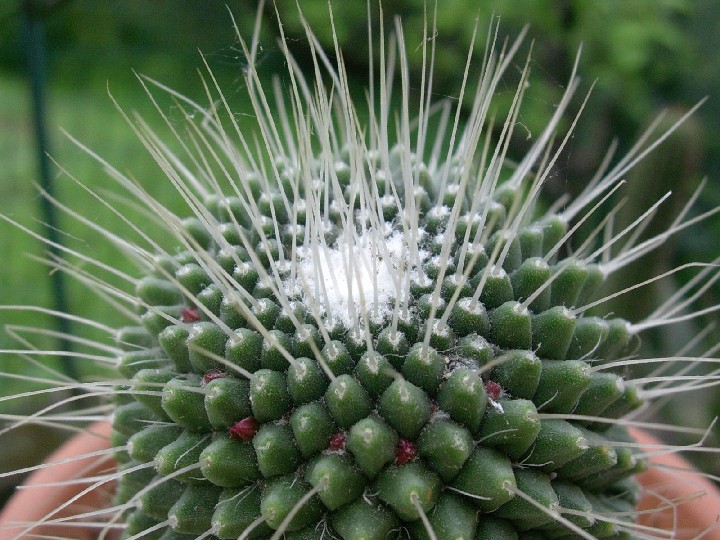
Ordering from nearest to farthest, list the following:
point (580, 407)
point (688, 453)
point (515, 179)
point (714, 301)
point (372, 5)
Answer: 1. point (580, 407)
2. point (515, 179)
3. point (372, 5)
4. point (688, 453)
5. point (714, 301)

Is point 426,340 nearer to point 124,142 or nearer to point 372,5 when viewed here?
point 372,5

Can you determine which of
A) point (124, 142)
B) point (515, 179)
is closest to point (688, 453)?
point (515, 179)

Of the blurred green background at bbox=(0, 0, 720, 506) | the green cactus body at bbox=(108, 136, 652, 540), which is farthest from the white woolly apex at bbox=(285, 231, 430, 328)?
the blurred green background at bbox=(0, 0, 720, 506)

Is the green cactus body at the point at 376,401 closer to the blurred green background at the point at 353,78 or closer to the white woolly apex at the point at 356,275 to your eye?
the white woolly apex at the point at 356,275

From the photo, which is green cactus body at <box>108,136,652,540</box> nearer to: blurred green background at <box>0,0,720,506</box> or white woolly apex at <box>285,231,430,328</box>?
white woolly apex at <box>285,231,430,328</box>

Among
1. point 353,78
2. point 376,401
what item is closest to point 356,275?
point 376,401

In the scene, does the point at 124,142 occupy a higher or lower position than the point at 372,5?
lower

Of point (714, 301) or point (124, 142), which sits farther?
point (124, 142)
